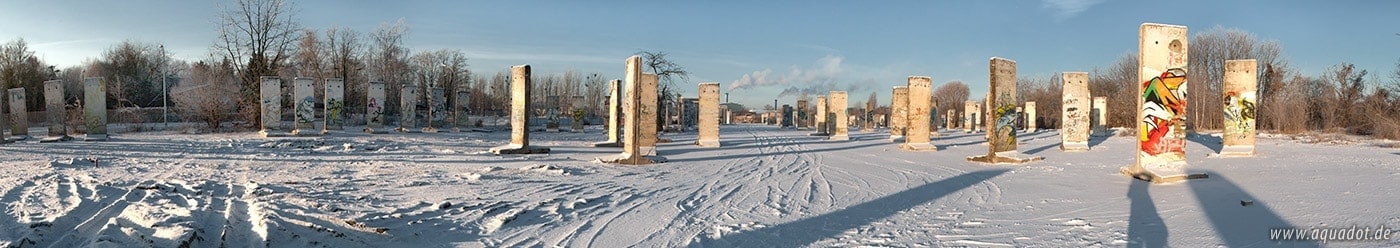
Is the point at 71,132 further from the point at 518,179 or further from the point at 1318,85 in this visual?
the point at 1318,85

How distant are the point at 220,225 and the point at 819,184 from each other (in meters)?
6.95

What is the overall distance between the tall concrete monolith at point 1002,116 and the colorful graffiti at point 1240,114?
191 inches

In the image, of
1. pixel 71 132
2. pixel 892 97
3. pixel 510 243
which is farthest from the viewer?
pixel 892 97

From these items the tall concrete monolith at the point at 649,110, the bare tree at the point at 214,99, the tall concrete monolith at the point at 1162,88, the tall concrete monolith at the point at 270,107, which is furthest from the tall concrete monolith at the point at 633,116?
the bare tree at the point at 214,99

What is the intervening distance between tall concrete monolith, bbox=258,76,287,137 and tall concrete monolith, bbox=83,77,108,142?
3863mm

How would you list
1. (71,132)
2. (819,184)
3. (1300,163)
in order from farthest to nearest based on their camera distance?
1. (71,132)
2. (1300,163)
3. (819,184)

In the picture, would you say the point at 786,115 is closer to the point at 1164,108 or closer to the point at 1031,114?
the point at 1031,114

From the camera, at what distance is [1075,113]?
63.8ft

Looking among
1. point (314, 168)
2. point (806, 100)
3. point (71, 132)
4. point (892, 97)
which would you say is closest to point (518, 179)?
point (314, 168)

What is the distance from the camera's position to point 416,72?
173 feet

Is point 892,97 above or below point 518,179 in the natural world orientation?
above

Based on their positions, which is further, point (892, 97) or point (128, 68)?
point (128, 68)

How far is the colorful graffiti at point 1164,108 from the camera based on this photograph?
34.7 feet

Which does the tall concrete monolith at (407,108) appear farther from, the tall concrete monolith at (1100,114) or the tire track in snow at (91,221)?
the tall concrete monolith at (1100,114)
